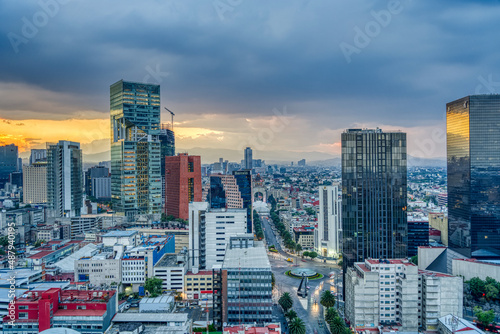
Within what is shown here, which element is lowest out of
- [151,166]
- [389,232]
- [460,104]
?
[389,232]

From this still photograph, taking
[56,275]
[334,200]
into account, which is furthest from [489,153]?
[56,275]

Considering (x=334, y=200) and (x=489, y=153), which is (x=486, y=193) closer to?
(x=489, y=153)

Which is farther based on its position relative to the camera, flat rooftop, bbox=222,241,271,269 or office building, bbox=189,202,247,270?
office building, bbox=189,202,247,270

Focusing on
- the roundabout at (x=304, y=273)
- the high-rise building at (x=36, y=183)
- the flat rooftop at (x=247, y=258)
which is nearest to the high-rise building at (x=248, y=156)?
the high-rise building at (x=36, y=183)

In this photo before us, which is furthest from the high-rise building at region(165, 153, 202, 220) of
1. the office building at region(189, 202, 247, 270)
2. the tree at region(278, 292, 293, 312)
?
the tree at region(278, 292, 293, 312)

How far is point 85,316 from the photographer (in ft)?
92.9

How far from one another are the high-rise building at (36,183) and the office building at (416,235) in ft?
307

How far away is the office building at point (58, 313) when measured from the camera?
27625mm

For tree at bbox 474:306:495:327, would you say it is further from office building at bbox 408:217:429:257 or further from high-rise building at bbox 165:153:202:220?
high-rise building at bbox 165:153:202:220

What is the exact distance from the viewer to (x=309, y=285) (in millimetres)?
49406

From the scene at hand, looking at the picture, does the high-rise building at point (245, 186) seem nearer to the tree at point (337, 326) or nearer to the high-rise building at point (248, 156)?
the tree at point (337, 326)

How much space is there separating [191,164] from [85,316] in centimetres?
5214

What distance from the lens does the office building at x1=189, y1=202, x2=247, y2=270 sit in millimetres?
47031

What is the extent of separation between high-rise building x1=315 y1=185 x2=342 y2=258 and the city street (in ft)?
13.2
